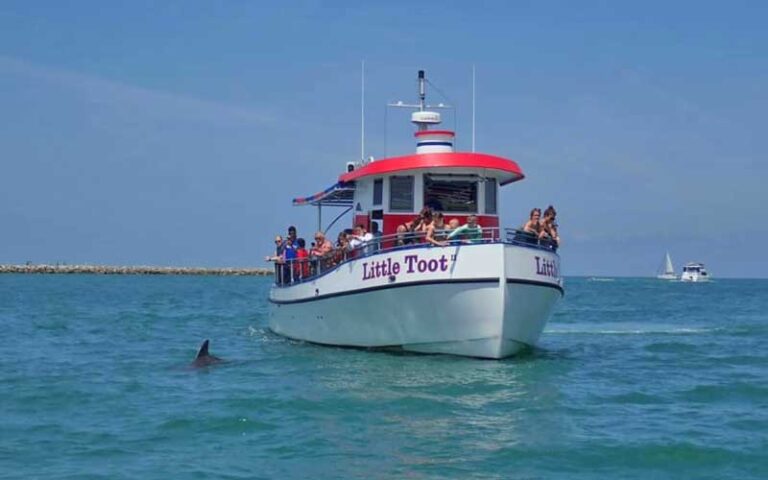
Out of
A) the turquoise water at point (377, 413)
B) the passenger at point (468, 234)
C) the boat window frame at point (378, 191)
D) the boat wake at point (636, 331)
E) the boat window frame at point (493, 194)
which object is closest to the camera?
the turquoise water at point (377, 413)

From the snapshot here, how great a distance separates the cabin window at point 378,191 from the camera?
72.4 feet

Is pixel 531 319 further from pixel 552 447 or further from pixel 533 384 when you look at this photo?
pixel 552 447

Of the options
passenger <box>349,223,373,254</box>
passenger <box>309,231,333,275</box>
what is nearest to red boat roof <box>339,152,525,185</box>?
passenger <box>349,223,373,254</box>

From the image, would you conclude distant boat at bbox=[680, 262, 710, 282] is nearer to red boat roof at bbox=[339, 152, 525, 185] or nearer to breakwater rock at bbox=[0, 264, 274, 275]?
breakwater rock at bbox=[0, 264, 274, 275]

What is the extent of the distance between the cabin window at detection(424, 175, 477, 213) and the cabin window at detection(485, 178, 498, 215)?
1.01 feet

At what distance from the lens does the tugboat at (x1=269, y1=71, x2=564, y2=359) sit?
59.8 ft

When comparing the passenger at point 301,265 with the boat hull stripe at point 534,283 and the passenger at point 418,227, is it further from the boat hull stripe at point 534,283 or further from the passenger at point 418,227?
the boat hull stripe at point 534,283

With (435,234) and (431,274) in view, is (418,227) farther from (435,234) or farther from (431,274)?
(431,274)

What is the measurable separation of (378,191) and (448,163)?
2041mm

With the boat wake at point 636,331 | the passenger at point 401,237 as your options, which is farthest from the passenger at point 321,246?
the boat wake at point 636,331

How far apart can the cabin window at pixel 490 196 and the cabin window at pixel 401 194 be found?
1626 millimetres

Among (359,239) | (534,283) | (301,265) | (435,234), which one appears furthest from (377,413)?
(301,265)

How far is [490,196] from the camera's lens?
72.3ft

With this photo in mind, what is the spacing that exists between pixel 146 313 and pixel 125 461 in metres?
29.0
